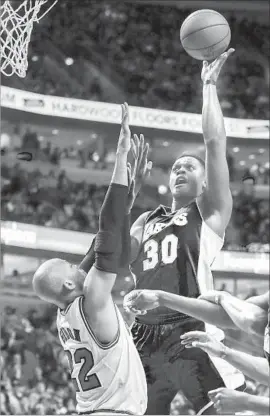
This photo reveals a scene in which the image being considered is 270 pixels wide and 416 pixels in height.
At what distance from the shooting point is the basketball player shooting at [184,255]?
4094mm

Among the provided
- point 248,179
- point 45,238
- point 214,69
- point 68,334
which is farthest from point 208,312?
point 248,179

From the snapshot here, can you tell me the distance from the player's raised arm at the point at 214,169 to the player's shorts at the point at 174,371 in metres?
0.59

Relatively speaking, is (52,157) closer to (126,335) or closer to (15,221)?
(15,221)

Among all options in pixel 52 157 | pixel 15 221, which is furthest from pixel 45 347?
pixel 52 157

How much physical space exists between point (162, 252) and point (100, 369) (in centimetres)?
100

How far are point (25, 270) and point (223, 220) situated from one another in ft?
33.4

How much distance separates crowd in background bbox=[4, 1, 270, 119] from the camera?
1498 cm

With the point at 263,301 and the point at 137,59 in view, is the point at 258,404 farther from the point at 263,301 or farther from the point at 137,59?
the point at 137,59

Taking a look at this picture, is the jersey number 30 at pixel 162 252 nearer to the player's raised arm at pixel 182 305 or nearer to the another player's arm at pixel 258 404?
the player's raised arm at pixel 182 305

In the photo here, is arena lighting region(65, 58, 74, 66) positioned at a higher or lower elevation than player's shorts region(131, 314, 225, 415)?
higher

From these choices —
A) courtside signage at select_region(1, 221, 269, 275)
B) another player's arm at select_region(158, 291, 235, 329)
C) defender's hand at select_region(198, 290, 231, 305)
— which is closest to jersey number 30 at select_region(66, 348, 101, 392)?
another player's arm at select_region(158, 291, 235, 329)

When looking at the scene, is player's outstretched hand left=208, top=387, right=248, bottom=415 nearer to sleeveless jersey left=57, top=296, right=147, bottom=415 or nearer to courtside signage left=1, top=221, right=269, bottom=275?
sleeveless jersey left=57, top=296, right=147, bottom=415

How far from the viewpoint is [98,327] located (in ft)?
11.6

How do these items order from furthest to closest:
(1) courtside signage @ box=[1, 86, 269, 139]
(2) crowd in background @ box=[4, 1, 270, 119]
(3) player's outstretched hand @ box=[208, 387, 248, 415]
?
(2) crowd in background @ box=[4, 1, 270, 119] → (1) courtside signage @ box=[1, 86, 269, 139] → (3) player's outstretched hand @ box=[208, 387, 248, 415]
